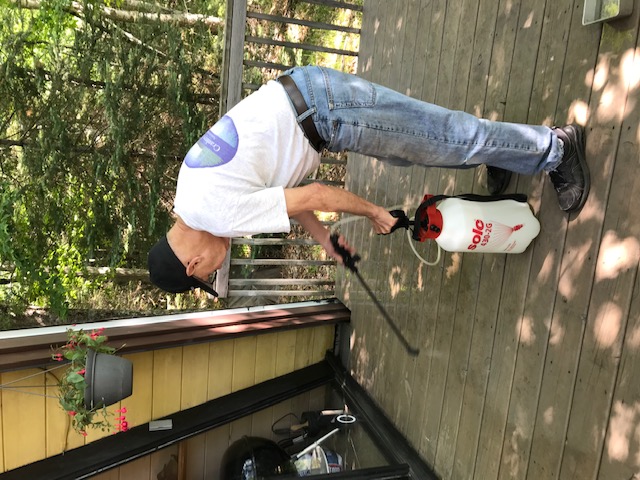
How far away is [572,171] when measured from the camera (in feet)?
4.68

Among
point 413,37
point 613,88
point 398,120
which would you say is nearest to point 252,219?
point 398,120

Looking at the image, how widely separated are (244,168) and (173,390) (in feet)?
5.28

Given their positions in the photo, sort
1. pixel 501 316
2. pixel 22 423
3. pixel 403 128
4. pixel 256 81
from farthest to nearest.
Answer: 1. pixel 256 81
2. pixel 22 423
3. pixel 501 316
4. pixel 403 128

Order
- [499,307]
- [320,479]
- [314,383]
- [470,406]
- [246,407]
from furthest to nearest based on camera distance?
[314,383] < [246,407] < [320,479] < [470,406] < [499,307]

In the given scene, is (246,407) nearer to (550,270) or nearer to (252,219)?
(252,219)

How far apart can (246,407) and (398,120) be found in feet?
6.56

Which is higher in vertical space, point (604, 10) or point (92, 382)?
point (604, 10)

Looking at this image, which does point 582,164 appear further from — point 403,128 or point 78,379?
point 78,379

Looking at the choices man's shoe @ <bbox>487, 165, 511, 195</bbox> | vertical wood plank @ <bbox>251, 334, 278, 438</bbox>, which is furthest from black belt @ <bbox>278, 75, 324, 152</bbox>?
vertical wood plank @ <bbox>251, 334, 278, 438</bbox>

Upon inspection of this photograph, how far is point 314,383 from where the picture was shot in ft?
10.1

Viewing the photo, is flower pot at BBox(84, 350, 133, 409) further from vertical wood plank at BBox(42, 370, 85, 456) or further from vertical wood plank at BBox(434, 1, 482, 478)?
vertical wood plank at BBox(434, 1, 482, 478)

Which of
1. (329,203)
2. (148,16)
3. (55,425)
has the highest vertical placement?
(148,16)

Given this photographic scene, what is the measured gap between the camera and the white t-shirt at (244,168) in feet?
4.55

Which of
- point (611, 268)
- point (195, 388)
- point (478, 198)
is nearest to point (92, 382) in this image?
point (195, 388)
